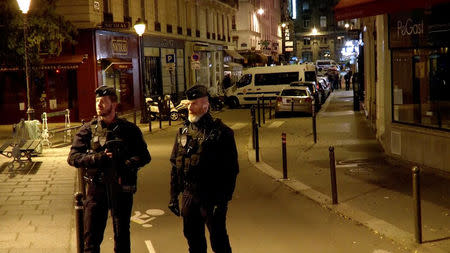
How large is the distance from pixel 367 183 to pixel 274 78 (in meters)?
22.6

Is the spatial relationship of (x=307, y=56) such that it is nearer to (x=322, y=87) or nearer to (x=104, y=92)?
(x=322, y=87)

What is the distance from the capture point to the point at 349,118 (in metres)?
24.5

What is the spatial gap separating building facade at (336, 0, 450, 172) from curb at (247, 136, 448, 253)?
257cm

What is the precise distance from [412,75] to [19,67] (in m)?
16.2

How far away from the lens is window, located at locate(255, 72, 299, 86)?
108 feet

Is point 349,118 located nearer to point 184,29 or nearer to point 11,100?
point 11,100

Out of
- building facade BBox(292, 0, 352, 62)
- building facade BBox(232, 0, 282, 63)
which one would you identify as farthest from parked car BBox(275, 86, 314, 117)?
building facade BBox(292, 0, 352, 62)

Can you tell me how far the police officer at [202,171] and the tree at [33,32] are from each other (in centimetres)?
1659

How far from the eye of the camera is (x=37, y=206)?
379 inches

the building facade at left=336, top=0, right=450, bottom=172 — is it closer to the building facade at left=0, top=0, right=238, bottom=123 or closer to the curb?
the curb

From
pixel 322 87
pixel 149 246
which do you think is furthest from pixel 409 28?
pixel 322 87

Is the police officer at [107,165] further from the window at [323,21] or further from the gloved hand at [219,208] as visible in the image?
the window at [323,21]

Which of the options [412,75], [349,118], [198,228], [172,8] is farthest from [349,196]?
[172,8]

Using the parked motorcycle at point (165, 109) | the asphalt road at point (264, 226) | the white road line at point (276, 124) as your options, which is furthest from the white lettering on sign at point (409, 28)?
the parked motorcycle at point (165, 109)
